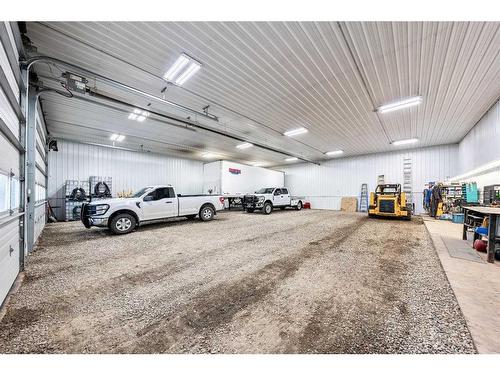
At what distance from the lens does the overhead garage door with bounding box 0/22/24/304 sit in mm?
2518

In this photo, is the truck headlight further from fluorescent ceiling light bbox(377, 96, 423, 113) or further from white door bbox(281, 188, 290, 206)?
white door bbox(281, 188, 290, 206)

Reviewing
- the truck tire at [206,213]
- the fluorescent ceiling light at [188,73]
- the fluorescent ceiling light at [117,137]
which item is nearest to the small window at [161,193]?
the truck tire at [206,213]

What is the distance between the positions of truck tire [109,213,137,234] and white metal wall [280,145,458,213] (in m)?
14.8

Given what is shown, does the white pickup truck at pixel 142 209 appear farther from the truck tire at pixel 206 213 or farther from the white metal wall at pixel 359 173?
the white metal wall at pixel 359 173

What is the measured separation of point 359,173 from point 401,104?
9432 mm

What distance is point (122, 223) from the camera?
642 cm

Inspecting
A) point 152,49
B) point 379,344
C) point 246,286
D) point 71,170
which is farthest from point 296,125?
point 71,170

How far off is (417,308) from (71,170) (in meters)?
14.7

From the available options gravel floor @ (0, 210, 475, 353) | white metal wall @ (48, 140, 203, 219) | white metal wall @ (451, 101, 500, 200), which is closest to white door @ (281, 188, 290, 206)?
white metal wall @ (48, 140, 203, 219)

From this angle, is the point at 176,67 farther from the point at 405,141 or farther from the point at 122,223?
the point at 405,141

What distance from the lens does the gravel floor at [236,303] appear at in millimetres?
1704

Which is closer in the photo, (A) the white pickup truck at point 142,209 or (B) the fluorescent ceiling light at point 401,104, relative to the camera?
(A) the white pickup truck at point 142,209

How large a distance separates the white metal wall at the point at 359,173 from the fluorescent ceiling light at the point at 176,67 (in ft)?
48.5

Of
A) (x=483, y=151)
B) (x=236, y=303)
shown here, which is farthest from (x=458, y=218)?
(x=236, y=303)
